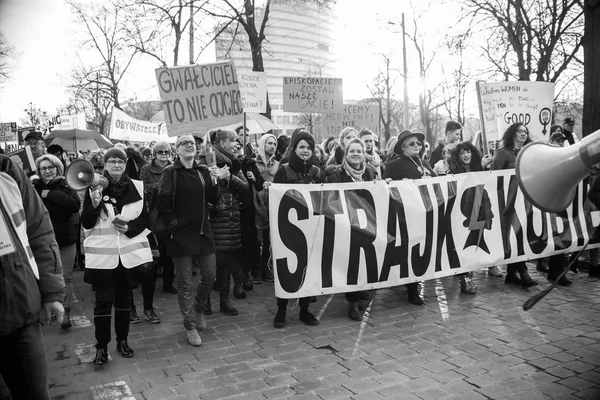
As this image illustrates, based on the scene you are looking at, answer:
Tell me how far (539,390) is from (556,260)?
3.40 meters

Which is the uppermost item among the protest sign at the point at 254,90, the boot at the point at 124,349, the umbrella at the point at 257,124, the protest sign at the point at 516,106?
the protest sign at the point at 254,90

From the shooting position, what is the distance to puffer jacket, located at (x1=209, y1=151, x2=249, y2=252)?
18.8 ft

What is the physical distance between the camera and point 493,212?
623 cm

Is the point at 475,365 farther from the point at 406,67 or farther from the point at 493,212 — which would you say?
the point at 406,67

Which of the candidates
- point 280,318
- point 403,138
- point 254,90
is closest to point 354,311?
point 280,318

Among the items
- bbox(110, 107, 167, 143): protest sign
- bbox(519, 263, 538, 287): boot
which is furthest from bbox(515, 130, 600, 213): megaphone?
bbox(110, 107, 167, 143): protest sign

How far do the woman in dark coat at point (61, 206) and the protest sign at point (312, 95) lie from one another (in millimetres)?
6464

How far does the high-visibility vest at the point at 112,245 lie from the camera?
441 cm

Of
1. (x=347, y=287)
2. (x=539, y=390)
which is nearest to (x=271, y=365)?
(x=347, y=287)

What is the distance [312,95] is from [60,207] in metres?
6.99

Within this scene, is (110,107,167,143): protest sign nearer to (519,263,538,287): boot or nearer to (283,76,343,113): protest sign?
(283,76,343,113): protest sign

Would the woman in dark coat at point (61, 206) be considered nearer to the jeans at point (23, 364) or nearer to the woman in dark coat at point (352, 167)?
the woman in dark coat at point (352, 167)

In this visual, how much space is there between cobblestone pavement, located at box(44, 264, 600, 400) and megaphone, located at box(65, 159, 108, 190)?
1567mm

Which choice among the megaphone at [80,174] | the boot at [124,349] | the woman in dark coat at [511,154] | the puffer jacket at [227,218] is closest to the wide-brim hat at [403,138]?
the woman in dark coat at [511,154]
